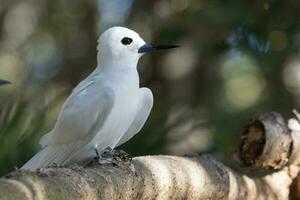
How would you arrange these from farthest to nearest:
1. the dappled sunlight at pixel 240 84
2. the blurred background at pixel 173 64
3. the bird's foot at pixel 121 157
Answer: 1. the dappled sunlight at pixel 240 84
2. the blurred background at pixel 173 64
3. the bird's foot at pixel 121 157

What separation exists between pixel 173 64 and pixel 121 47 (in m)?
3.12

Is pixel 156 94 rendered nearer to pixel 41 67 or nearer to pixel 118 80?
pixel 41 67

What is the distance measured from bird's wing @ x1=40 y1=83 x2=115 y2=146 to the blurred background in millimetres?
208

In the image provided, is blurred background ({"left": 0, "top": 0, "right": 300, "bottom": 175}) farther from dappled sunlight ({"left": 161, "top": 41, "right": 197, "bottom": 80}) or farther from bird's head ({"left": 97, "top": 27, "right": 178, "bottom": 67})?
bird's head ({"left": 97, "top": 27, "right": 178, "bottom": 67})

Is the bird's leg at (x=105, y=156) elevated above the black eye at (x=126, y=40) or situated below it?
below

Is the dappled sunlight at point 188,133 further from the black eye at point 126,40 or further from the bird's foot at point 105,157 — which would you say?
the bird's foot at point 105,157

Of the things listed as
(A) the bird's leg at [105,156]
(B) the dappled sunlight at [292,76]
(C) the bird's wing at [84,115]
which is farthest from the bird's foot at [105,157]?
(B) the dappled sunlight at [292,76]

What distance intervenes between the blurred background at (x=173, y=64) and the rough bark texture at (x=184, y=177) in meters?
0.71

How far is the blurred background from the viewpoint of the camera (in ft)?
13.4

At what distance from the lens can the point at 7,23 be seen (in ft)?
22.6

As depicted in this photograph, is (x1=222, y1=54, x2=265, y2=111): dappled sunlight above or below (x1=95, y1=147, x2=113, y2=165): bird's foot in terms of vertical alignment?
below

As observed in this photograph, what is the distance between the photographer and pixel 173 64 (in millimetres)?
6574

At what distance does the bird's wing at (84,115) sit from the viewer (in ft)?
10.5

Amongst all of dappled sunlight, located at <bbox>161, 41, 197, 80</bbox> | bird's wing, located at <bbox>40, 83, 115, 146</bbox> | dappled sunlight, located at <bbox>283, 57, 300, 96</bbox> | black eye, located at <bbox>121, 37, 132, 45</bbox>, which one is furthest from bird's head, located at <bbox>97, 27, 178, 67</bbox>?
dappled sunlight, located at <bbox>161, 41, 197, 80</bbox>
